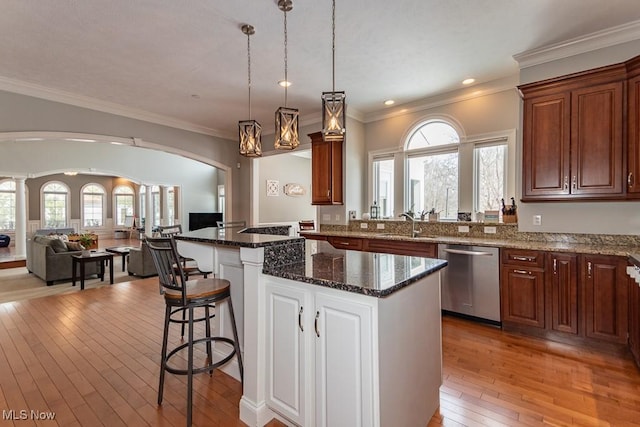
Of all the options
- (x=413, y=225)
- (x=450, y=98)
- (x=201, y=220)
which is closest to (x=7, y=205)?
(x=201, y=220)

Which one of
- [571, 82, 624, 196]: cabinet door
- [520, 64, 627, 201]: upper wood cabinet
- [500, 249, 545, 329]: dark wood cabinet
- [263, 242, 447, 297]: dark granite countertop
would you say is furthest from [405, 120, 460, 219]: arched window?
[263, 242, 447, 297]: dark granite countertop

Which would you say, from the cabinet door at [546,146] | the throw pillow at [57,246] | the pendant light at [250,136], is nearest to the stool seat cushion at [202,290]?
the pendant light at [250,136]

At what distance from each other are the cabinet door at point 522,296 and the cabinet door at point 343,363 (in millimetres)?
2468

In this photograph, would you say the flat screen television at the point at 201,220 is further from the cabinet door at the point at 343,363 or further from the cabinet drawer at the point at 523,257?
the cabinet door at the point at 343,363

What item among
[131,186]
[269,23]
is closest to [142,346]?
[269,23]

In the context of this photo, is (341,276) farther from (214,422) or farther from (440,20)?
(440,20)

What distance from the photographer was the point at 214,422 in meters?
1.86

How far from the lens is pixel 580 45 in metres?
2.94

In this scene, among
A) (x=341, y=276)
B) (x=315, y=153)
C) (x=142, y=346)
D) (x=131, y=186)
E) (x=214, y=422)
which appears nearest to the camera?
(x=341, y=276)

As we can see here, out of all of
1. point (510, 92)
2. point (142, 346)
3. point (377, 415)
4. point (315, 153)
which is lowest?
point (142, 346)

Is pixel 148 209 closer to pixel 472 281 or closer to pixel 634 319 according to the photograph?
pixel 472 281

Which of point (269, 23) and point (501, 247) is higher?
point (269, 23)

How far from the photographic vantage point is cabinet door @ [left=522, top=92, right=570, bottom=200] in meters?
2.98

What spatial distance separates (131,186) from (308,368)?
15702mm
